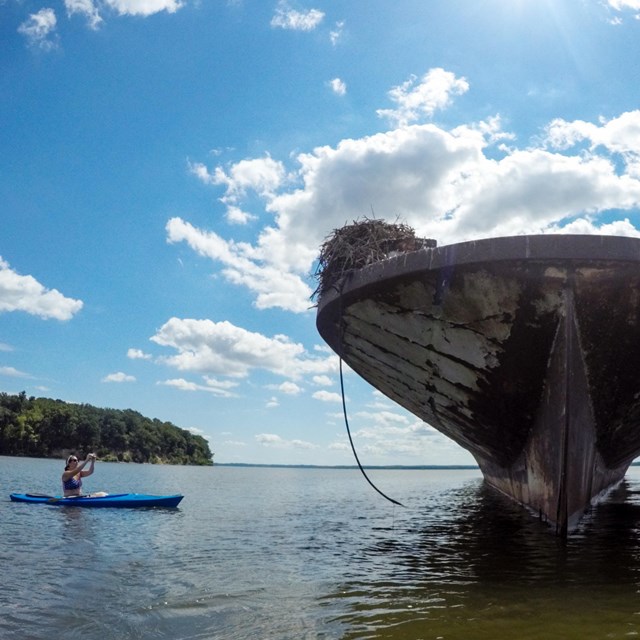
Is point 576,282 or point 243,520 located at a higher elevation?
point 576,282

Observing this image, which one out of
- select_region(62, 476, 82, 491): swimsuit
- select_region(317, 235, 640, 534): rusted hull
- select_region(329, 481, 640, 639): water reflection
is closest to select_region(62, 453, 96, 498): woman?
select_region(62, 476, 82, 491): swimsuit

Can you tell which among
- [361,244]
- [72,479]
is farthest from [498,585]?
[72,479]

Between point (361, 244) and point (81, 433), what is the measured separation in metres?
100

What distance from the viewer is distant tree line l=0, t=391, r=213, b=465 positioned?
94000 mm

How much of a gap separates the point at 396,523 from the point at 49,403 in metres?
107

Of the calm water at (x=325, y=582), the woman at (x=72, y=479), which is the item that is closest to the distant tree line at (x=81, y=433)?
the woman at (x=72, y=479)

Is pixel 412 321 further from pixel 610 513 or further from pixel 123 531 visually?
pixel 610 513

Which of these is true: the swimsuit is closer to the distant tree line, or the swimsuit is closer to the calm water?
the calm water

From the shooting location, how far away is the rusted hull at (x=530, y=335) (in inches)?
242

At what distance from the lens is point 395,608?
4738 millimetres

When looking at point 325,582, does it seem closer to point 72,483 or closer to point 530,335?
point 530,335

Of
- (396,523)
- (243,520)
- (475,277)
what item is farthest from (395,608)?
(243,520)

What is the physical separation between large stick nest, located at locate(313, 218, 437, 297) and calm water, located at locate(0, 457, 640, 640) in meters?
3.77

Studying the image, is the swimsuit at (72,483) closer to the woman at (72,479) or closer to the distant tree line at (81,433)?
the woman at (72,479)
